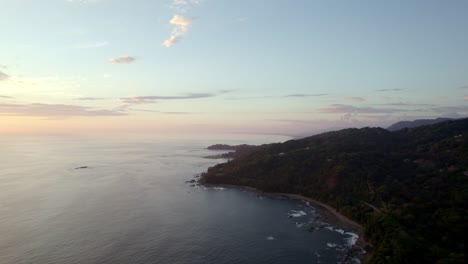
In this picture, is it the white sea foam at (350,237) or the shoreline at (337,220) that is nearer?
the shoreline at (337,220)

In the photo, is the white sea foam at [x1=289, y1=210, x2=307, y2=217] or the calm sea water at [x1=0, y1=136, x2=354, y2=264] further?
the white sea foam at [x1=289, y1=210, x2=307, y2=217]

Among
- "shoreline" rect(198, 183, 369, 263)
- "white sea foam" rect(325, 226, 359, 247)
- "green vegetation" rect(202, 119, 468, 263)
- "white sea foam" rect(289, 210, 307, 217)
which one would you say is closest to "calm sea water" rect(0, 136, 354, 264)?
"white sea foam" rect(289, 210, 307, 217)

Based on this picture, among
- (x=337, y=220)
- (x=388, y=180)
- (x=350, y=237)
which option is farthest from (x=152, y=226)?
(x=388, y=180)

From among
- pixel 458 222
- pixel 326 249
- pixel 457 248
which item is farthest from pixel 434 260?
pixel 326 249

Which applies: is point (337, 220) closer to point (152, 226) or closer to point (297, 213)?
point (297, 213)

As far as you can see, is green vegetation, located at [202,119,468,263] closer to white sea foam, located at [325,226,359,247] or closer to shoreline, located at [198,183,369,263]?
shoreline, located at [198,183,369,263]

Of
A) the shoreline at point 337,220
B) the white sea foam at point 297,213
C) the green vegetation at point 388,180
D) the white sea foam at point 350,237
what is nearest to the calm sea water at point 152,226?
the white sea foam at point 297,213

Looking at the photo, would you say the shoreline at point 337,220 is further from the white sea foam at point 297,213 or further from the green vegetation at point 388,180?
the white sea foam at point 297,213
